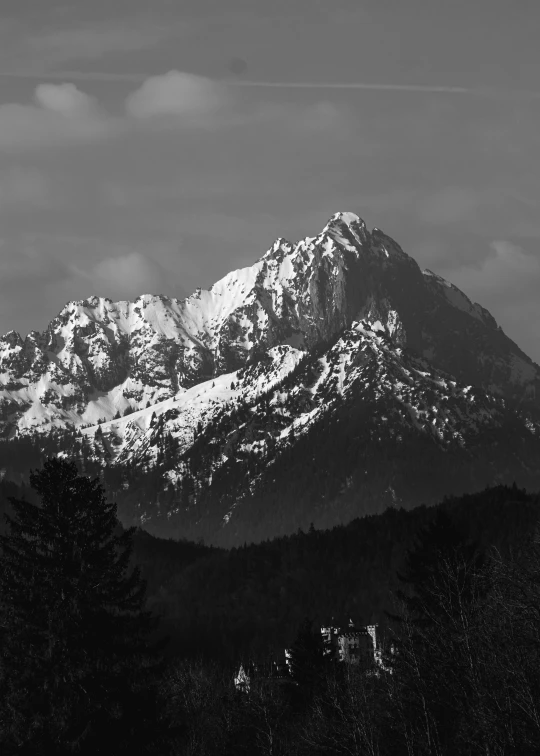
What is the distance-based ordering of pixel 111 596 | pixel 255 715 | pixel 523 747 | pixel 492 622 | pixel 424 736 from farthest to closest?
pixel 255 715 < pixel 424 736 < pixel 111 596 < pixel 492 622 < pixel 523 747

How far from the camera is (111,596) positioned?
2441 inches

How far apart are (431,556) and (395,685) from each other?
A: 2566 cm

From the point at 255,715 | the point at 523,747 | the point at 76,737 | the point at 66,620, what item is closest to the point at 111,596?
the point at 66,620

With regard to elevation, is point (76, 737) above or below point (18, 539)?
below

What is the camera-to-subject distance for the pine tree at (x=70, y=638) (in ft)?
193

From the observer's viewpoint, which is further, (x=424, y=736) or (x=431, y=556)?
(x=431, y=556)

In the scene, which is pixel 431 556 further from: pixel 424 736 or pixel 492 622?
pixel 492 622

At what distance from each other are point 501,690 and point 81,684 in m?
19.5

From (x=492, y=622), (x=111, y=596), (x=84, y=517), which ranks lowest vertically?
(x=492, y=622)

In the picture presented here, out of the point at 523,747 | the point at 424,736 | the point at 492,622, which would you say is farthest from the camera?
the point at 424,736

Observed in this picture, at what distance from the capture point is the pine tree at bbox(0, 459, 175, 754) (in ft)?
193

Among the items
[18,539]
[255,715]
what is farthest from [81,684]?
[255,715]

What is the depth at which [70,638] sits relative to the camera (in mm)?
60156

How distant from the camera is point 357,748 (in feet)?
188
